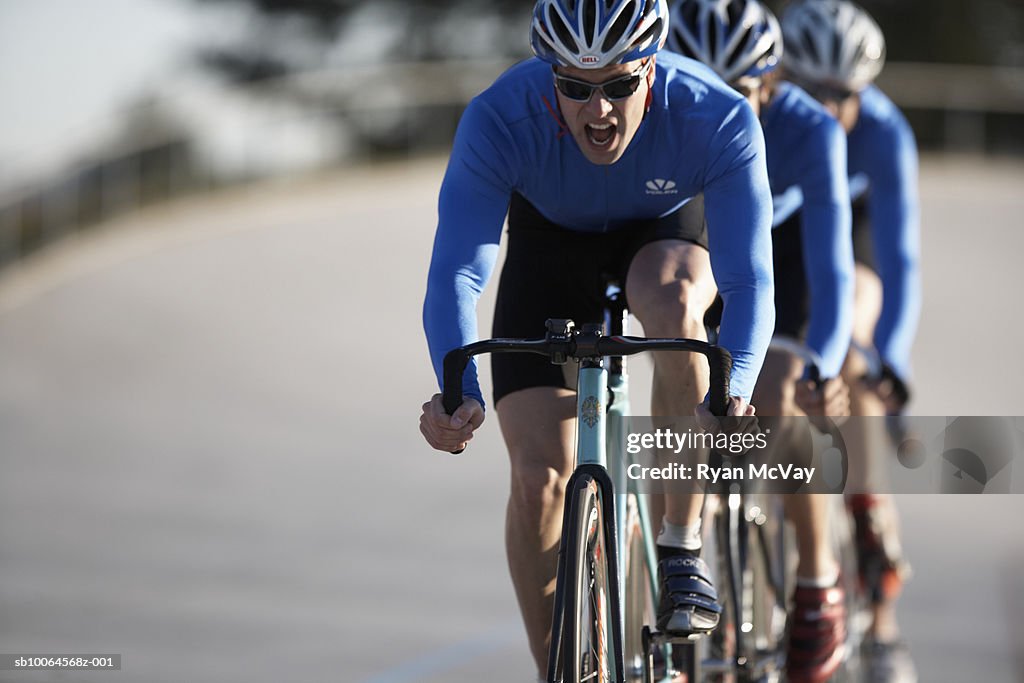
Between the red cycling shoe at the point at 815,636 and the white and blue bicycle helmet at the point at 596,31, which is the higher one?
the white and blue bicycle helmet at the point at 596,31

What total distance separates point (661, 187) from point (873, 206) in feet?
7.48

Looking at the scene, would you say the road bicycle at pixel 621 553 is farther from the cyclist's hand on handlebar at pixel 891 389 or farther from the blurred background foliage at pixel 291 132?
the blurred background foliage at pixel 291 132

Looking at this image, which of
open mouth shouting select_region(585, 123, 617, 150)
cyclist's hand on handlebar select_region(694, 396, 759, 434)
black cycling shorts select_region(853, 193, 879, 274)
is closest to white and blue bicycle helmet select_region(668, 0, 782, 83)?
open mouth shouting select_region(585, 123, 617, 150)

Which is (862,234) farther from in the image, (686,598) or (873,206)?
(686,598)

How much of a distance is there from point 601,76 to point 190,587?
4.63 meters

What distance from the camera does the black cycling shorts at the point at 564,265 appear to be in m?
4.14

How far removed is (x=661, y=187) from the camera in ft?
13.0

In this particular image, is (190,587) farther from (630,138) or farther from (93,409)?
(93,409)

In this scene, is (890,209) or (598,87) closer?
(598,87)

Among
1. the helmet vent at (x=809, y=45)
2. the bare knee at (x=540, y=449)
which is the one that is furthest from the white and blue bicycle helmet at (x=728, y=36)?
the bare knee at (x=540, y=449)

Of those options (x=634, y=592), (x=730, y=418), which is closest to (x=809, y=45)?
(x=634, y=592)

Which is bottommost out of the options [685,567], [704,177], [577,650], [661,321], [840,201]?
[577,650]

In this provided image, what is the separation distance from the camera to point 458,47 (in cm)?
2744

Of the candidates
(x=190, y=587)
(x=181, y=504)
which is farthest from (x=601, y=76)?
(x=181, y=504)
